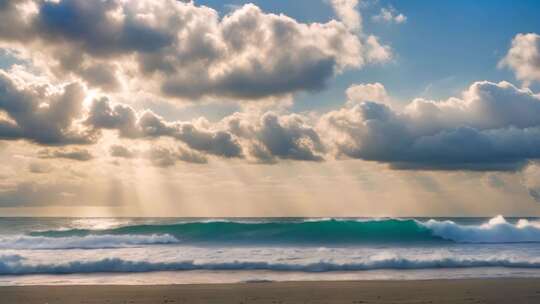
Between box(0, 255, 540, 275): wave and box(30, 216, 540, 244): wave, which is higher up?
box(30, 216, 540, 244): wave

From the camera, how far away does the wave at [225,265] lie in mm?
14328

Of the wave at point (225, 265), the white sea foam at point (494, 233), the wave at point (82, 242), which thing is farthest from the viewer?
the white sea foam at point (494, 233)

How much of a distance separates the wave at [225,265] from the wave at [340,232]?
34.0 feet

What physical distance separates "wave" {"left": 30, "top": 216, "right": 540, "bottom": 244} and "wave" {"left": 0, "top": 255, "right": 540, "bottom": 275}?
1037cm

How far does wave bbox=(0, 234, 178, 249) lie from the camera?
76.7 feet

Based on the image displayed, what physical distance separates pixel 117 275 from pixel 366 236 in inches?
697

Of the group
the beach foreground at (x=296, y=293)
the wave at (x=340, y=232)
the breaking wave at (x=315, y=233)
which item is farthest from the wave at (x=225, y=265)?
the wave at (x=340, y=232)

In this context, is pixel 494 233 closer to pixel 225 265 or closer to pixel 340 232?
pixel 340 232

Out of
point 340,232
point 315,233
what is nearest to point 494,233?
point 340,232

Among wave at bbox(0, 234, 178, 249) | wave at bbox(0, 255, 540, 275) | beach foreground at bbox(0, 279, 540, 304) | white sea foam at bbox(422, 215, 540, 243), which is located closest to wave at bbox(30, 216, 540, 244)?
white sea foam at bbox(422, 215, 540, 243)

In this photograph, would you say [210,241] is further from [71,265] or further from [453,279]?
[453,279]

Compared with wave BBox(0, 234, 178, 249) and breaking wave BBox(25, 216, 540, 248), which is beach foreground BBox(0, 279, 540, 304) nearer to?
wave BBox(0, 234, 178, 249)

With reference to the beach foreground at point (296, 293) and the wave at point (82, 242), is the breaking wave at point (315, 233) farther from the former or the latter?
the beach foreground at point (296, 293)

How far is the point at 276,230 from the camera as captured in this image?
29.5 meters
